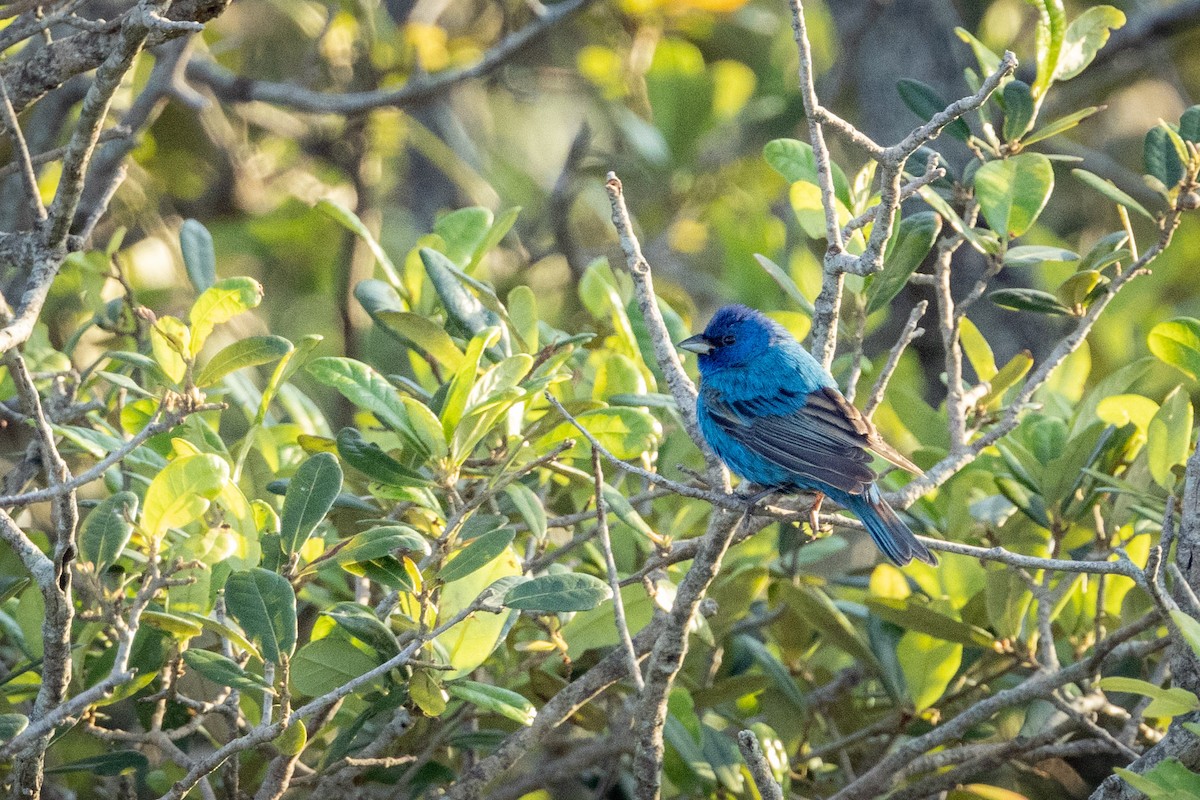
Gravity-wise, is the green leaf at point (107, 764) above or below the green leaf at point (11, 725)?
below

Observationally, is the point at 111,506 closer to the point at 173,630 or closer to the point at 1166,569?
the point at 173,630

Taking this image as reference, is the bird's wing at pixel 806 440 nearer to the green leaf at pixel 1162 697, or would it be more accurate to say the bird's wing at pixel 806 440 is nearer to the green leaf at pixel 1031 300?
the green leaf at pixel 1031 300

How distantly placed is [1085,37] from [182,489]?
243cm

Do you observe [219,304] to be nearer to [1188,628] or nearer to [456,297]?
[456,297]

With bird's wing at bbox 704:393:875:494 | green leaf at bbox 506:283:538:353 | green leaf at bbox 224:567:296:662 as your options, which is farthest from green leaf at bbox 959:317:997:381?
green leaf at bbox 224:567:296:662

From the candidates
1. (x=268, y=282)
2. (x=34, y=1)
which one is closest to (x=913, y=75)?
(x=268, y=282)

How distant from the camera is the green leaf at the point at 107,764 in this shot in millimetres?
2902

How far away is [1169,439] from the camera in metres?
3.03

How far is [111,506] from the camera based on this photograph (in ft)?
8.07

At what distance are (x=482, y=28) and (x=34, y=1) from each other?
14.1 ft

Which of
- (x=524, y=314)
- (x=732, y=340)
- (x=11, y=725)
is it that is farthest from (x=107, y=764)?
(x=732, y=340)

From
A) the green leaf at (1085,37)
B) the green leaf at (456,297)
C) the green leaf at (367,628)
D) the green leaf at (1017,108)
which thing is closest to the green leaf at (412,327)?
the green leaf at (456,297)

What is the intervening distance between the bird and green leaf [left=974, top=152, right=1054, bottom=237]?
2.16ft

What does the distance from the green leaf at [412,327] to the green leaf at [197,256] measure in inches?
15.1
